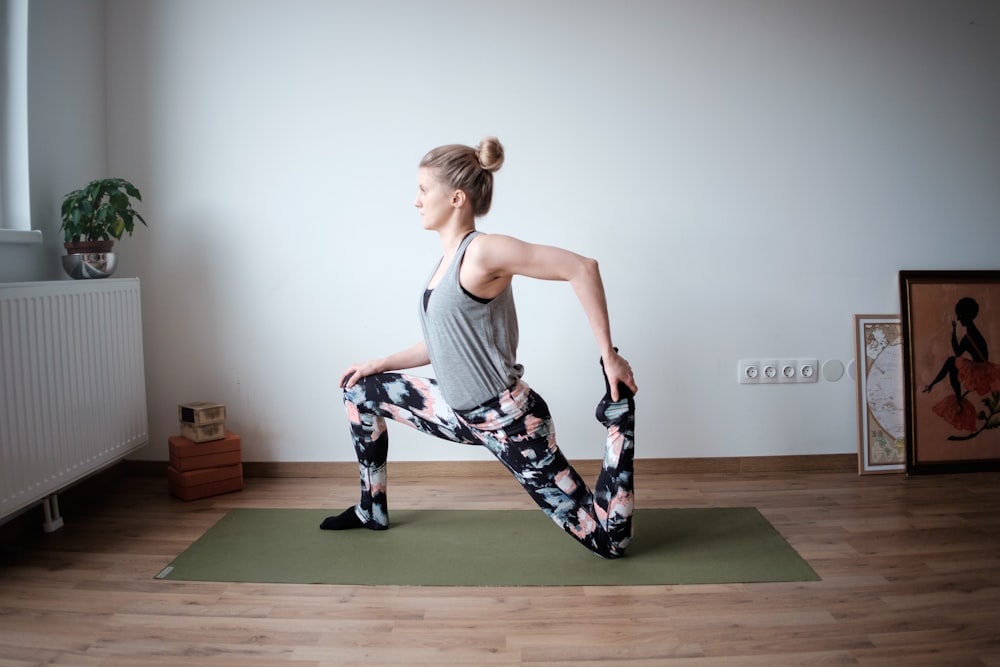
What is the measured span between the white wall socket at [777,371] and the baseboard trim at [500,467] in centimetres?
34

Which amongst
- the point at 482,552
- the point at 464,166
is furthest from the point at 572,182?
the point at 482,552

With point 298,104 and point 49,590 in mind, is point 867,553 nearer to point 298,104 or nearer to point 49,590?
point 49,590

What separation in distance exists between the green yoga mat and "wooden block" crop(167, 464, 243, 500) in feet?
0.90

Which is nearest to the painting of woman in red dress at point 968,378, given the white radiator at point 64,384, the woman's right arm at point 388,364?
the woman's right arm at point 388,364

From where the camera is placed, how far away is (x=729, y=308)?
312 centimetres

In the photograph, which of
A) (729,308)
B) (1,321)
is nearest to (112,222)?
(1,321)

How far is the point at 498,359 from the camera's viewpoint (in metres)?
2.17

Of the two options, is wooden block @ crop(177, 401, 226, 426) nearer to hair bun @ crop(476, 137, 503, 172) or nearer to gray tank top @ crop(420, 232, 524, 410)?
gray tank top @ crop(420, 232, 524, 410)

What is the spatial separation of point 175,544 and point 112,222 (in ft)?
3.96

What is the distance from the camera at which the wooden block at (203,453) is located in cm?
287

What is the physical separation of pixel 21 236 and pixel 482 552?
1920 mm

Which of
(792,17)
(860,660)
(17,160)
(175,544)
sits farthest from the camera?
(792,17)

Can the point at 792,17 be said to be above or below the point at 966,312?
above

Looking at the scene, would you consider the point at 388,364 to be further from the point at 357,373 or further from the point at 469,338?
the point at 469,338
